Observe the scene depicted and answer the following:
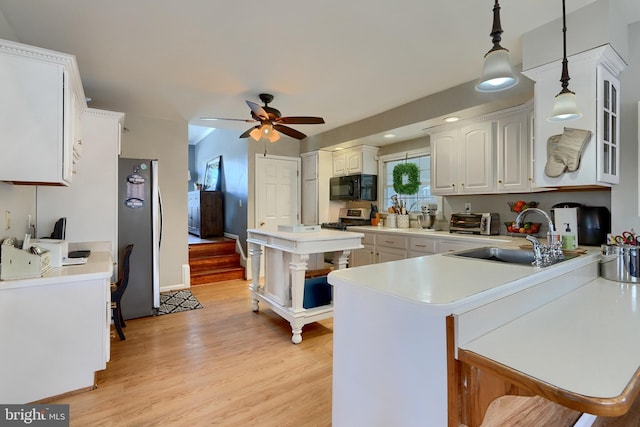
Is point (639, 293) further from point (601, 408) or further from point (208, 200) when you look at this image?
point (208, 200)

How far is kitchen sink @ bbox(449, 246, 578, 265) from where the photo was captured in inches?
74.9

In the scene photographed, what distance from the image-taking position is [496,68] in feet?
4.64

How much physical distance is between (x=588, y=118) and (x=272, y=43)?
93.4 inches

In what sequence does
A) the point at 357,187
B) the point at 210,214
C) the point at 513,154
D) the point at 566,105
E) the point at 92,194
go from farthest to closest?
the point at 210,214
the point at 357,187
the point at 513,154
the point at 92,194
the point at 566,105

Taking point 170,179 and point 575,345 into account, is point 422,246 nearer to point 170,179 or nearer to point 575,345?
point 575,345

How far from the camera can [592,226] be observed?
93.7 inches

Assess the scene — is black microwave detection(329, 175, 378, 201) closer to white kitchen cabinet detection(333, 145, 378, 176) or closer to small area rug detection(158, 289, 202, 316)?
white kitchen cabinet detection(333, 145, 378, 176)

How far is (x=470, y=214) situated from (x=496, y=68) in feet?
8.13

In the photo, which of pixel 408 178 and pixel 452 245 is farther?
pixel 408 178

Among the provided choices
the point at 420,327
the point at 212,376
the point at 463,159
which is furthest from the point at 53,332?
the point at 463,159

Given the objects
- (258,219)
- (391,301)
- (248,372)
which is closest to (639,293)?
(391,301)

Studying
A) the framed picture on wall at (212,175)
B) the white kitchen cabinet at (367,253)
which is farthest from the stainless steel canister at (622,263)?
the framed picture on wall at (212,175)

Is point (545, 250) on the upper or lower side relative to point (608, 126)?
lower

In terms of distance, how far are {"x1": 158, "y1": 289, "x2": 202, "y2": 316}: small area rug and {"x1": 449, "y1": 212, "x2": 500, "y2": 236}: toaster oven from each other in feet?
10.9
